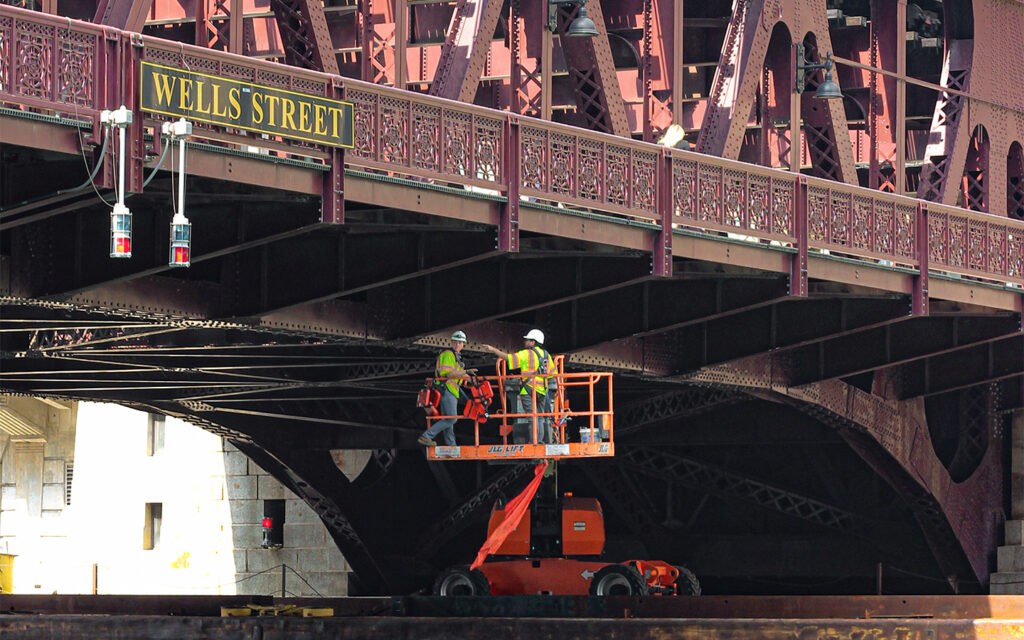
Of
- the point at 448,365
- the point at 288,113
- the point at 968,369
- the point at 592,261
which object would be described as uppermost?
the point at 288,113

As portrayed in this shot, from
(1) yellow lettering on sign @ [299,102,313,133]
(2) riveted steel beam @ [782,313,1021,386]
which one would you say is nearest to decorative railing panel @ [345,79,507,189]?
(1) yellow lettering on sign @ [299,102,313,133]

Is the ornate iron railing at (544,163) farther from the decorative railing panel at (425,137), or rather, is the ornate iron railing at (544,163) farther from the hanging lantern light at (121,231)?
the hanging lantern light at (121,231)

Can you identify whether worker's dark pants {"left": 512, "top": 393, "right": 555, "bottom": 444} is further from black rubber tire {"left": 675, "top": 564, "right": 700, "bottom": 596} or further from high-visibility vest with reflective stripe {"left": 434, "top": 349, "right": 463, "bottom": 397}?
black rubber tire {"left": 675, "top": 564, "right": 700, "bottom": 596}

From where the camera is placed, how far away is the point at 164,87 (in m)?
24.1

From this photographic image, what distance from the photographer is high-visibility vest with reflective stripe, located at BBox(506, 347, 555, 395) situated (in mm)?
31219

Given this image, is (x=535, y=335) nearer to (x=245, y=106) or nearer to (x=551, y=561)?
(x=245, y=106)

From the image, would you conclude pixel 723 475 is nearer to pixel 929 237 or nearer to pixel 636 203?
pixel 929 237

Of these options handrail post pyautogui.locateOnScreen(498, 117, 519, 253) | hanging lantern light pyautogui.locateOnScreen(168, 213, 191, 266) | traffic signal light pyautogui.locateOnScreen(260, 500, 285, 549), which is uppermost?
handrail post pyautogui.locateOnScreen(498, 117, 519, 253)

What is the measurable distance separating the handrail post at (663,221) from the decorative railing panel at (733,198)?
17 cm

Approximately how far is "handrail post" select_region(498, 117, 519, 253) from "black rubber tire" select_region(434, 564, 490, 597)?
1075cm

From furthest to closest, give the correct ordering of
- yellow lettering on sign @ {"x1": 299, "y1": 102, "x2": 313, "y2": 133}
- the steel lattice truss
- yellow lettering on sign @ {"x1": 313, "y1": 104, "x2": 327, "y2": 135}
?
the steel lattice truss
yellow lettering on sign @ {"x1": 313, "y1": 104, "x2": 327, "y2": 135}
yellow lettering on sign @ {"x1": 299, "y1": 102, "x2": 313, "y2": 133}

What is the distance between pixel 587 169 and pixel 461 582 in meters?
10.4

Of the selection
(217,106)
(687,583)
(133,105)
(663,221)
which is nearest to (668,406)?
(687,583)

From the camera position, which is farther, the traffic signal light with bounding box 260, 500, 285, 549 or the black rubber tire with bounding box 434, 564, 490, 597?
the traffic signal light with bounding box 260, 500, 285, 549
